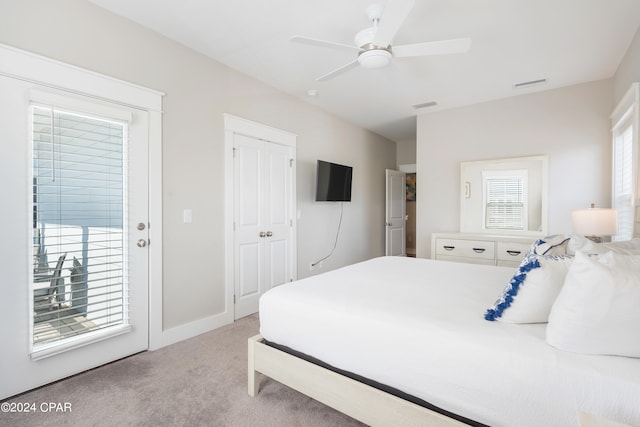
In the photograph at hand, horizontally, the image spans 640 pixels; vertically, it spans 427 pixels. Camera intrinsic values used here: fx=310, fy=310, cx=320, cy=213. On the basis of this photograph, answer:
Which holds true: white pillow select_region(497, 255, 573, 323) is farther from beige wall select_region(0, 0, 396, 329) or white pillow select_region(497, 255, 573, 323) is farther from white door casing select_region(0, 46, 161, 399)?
white door casing select_region(0, 46, 161, 399)

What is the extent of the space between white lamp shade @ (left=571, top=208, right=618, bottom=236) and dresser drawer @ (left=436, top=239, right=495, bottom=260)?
40.7 inches

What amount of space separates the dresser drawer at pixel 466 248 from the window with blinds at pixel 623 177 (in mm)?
1130

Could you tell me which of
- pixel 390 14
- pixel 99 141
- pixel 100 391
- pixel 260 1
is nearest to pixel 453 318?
pixel 390 14

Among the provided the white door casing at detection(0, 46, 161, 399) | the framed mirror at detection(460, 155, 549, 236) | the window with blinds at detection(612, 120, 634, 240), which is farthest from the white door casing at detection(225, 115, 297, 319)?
the window with blinds at detection(612, 120, 634, 240)

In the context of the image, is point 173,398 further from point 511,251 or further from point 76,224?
point 511,251

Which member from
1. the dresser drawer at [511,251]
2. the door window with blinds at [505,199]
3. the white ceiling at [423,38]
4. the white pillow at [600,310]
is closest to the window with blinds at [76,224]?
the white ceiling at [423,38]

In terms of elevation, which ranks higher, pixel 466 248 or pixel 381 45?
pixel 381 45

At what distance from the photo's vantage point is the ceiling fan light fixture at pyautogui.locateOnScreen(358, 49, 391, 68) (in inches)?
89.0

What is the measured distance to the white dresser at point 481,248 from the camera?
11.8 feet

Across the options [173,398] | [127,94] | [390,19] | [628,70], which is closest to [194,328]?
[173,398]

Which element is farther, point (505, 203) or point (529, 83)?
point (505, 203)

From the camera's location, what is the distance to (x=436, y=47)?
85.2 inches

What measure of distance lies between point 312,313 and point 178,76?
240 centimetres

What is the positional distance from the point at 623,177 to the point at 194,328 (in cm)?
434
